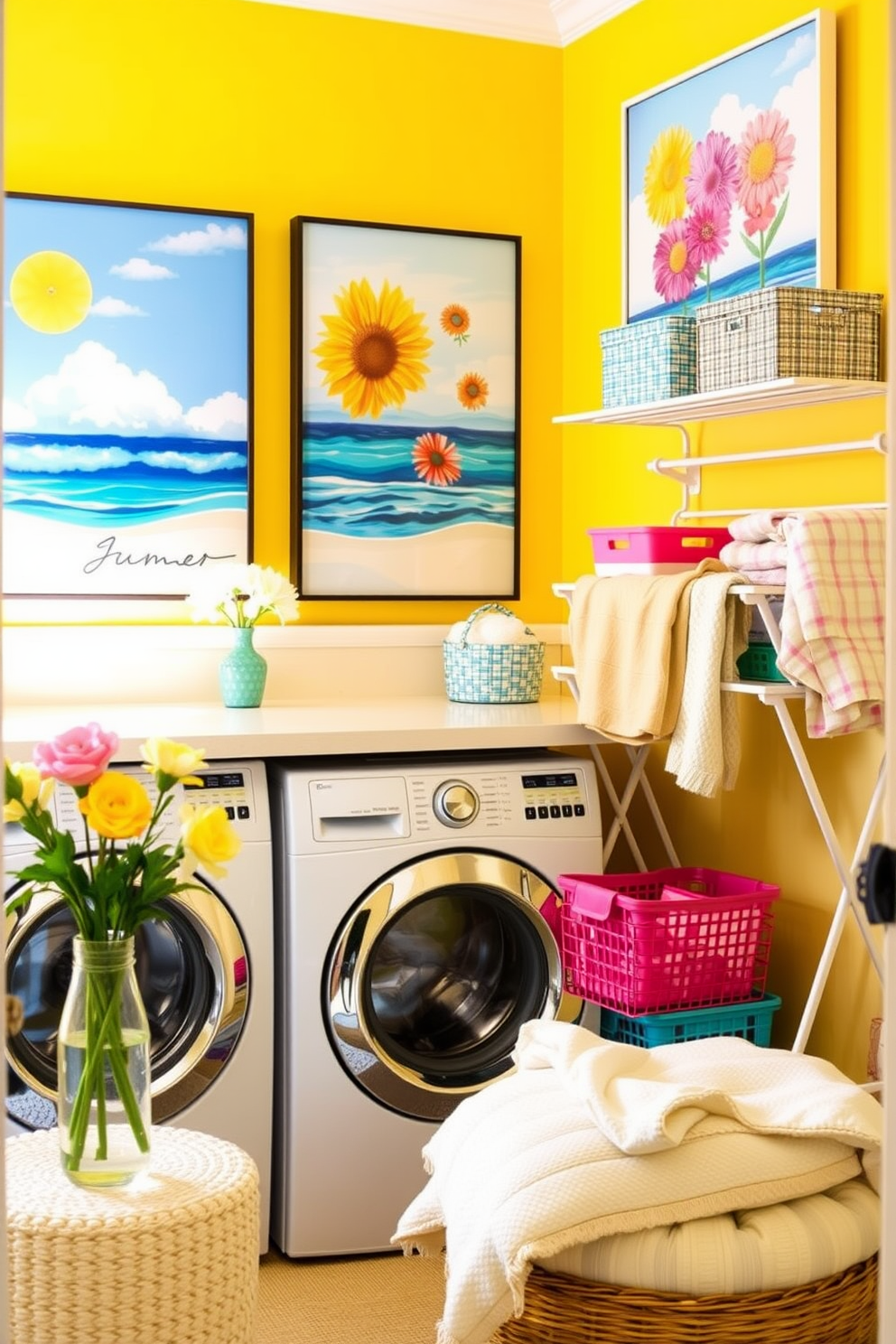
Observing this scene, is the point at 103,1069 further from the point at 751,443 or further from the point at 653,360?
the point at 751,443

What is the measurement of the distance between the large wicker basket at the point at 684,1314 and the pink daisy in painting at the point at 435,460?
2178mm

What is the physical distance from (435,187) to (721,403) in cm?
117

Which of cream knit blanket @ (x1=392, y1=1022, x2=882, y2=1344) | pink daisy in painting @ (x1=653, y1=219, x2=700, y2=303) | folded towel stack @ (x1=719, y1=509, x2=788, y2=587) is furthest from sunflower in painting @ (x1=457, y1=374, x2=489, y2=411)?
cream knit blanket @ (x1=392, y1=1022, x2=882, y2=1344)

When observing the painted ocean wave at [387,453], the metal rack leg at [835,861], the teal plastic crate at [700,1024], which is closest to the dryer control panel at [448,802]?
the teal plastic crate at [700,1024]

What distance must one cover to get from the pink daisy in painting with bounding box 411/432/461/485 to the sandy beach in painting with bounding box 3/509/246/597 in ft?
1.54

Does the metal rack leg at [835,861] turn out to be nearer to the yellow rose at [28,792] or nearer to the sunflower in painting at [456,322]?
the yellow rose at [28,792]

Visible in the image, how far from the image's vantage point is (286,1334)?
2.60 m

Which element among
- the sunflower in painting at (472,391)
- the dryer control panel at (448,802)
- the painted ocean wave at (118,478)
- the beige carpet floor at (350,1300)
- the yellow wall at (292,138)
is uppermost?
the yellow wall at (292,138)

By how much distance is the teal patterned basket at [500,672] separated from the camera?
3.46 m

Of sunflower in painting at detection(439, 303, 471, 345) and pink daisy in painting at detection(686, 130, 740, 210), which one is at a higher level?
pink daisy in painting at detection(686, 130, 740, 210)

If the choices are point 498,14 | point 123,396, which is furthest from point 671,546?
point 498,14

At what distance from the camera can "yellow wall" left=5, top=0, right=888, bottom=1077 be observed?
316 cm

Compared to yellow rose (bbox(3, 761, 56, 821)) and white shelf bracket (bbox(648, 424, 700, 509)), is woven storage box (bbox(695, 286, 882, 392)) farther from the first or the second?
yellow rose (bbox(3, 761, 56, 821))

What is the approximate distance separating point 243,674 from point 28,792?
4.64 ft
